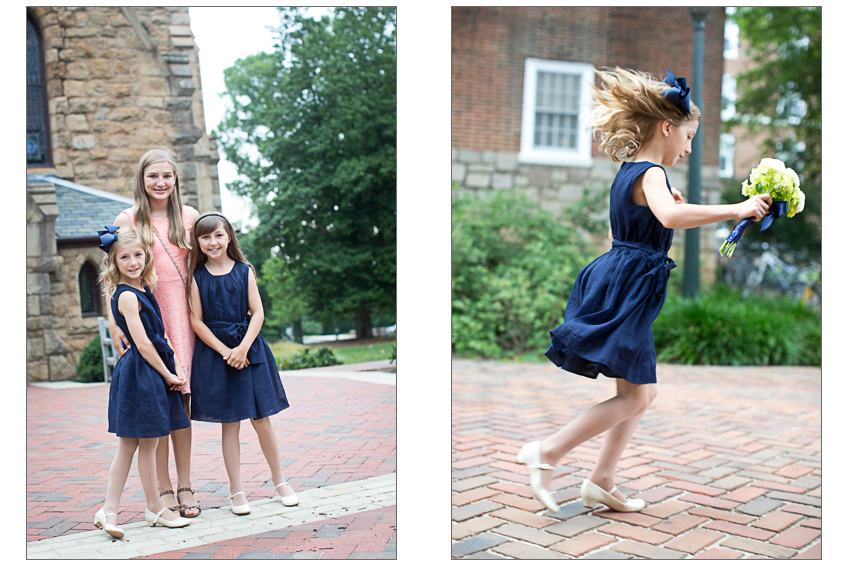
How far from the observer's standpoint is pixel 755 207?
211 cm

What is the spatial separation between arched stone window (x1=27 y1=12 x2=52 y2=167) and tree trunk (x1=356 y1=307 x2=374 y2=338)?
4.58 feet

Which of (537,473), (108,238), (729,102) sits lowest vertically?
(537,473)

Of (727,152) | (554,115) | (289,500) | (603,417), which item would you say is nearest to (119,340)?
(289,500)

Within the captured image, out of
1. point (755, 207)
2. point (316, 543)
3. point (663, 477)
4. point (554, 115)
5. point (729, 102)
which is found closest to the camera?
point (755, 207)

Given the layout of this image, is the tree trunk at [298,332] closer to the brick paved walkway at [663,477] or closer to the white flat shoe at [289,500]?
the white flat shoe at [289,500]

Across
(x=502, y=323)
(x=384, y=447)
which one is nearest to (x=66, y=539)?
(x=384, y=447)

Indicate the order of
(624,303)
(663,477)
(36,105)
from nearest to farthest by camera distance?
(624,303) < (36,105) < (663,477)

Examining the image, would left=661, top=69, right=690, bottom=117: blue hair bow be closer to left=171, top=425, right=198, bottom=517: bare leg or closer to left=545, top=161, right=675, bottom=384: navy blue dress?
left=545, top=161, right=675, bottom=384: navy blue dress

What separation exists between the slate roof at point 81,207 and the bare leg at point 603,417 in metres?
1.93

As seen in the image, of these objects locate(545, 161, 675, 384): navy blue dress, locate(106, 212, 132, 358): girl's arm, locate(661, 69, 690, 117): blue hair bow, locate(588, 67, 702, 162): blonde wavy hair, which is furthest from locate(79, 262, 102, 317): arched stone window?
locate(661, 69, 690, 117): blue hair bow

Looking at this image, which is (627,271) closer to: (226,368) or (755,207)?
(755,207)

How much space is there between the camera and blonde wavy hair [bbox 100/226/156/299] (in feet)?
7.46

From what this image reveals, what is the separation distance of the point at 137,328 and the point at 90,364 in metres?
0.48
